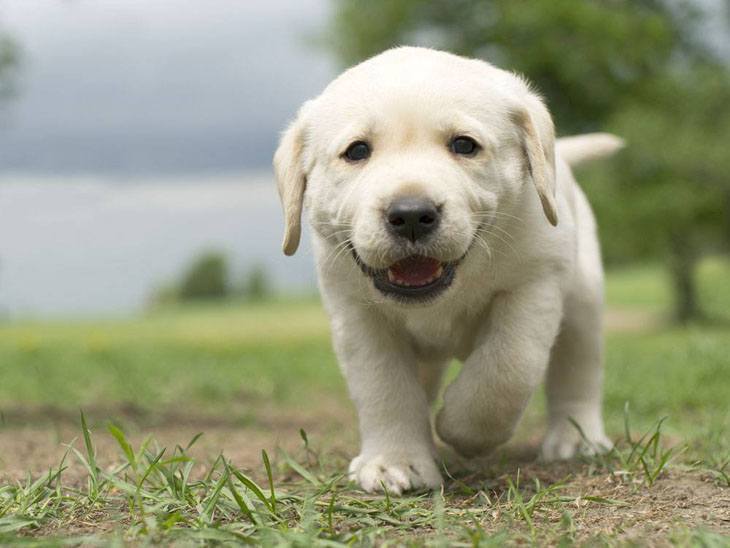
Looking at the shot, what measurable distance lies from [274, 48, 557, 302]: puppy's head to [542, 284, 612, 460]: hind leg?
0.88 metres

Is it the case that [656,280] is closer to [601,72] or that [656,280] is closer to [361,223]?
[601,72]

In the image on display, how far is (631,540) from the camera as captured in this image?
2.59 m

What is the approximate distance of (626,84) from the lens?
19375 millimetres

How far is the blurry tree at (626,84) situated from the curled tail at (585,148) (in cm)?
1238

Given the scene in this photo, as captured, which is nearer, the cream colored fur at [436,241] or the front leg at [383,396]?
the cream colored fur at [436,241]

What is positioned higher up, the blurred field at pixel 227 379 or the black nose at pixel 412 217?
the black nose at pixel 412 217

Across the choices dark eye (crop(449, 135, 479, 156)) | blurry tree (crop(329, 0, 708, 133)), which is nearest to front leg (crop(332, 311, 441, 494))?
dark eye (crop(449, 135, 479, 156))

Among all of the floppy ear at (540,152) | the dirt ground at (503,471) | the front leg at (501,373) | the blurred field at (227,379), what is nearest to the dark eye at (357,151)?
the floppy ear at (540,152)

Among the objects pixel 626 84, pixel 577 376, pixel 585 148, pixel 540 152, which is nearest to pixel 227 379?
pixel 585 148

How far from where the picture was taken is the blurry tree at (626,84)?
677 inches

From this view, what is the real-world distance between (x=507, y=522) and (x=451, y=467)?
1.14 meters

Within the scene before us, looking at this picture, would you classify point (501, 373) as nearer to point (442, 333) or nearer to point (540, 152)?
point (442, 333)

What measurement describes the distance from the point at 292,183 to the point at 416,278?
28.6 inches

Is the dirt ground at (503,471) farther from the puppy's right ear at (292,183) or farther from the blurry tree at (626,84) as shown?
the blurry tree at (626,84)
